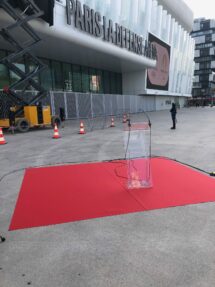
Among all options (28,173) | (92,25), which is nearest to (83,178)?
(28,173)

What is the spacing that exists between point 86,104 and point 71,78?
5.19 m

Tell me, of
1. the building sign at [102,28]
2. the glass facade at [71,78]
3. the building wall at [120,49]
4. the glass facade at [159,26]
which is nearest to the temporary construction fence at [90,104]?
the glass facade at [71,78]

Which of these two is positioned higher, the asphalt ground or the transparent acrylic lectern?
the transparent acrylic lectern

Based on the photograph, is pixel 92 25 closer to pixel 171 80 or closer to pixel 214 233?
pixel 214 233

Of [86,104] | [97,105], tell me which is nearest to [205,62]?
[97,105]

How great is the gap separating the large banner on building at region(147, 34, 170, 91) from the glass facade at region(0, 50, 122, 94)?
15.7 ft

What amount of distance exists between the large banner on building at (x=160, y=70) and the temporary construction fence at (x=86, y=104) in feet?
14.0

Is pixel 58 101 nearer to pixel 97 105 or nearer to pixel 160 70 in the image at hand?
pixel 97 105

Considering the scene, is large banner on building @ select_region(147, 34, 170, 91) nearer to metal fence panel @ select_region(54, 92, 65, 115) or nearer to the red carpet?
metal fence panel @ select_region(54, 92, 65, 115)

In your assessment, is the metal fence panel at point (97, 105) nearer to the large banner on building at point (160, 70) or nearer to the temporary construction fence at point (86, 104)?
the temporary construction fence at point (86, 104)

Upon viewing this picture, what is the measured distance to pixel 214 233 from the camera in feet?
10.5

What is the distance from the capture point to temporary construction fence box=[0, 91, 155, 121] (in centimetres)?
2065

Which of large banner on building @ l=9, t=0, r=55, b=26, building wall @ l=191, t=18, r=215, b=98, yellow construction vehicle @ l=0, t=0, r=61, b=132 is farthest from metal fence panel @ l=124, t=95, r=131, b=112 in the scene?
building wall @ l=191, t=18, r=215, b=98

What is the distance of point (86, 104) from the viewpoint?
25.1 metres
